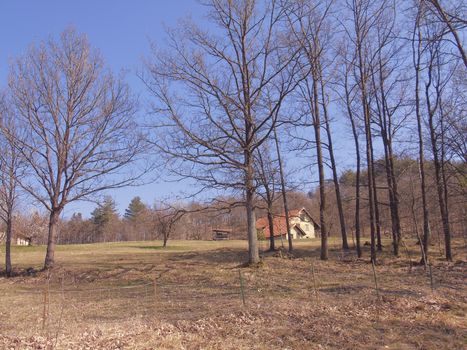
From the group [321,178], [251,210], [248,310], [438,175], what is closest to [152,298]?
[248,310]

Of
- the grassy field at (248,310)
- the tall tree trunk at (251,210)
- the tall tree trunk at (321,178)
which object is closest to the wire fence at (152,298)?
the grassy field at (248,310)

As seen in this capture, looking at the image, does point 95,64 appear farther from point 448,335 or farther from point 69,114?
point 448,335

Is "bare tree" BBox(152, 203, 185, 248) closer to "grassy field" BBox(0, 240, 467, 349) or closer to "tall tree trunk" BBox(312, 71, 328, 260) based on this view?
"grassy field" BBox(0, 240, 467, 349)

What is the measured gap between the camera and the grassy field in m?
7.45

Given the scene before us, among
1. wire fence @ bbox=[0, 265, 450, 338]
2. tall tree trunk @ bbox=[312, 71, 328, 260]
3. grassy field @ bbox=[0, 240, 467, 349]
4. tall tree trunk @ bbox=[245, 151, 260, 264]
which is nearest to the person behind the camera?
grassy field @ bbox=[0, 240, 467, 349]

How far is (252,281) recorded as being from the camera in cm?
1456

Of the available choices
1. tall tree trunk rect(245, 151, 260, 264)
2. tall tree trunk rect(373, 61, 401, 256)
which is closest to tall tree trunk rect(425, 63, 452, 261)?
tall tree trunk rect(373, 61, 401, 256)

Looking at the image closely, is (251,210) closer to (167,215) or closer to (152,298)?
(167,215)

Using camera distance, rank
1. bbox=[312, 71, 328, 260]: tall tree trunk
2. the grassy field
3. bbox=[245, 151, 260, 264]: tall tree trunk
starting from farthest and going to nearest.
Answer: bbox=[312, 71, 328, 260]: tall tree trunk → bbox=[245, 151, 260, 264]: tall tree trunk → the grassy field

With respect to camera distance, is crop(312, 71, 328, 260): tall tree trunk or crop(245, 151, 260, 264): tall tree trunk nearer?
crop(245, 151, 260, 264): tall tree trunk

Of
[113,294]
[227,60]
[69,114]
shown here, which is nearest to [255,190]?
[227,60]

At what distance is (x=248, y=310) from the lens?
31.4ft

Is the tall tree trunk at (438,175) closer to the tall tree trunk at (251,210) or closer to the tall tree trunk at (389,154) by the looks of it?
the tall tree trunk at (389,154)

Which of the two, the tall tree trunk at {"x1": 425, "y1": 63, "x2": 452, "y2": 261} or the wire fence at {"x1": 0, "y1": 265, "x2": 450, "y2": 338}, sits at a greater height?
the tall tree trunk at {"x1": 425, "y1": 63, "x2": 452, "y2": 261}
